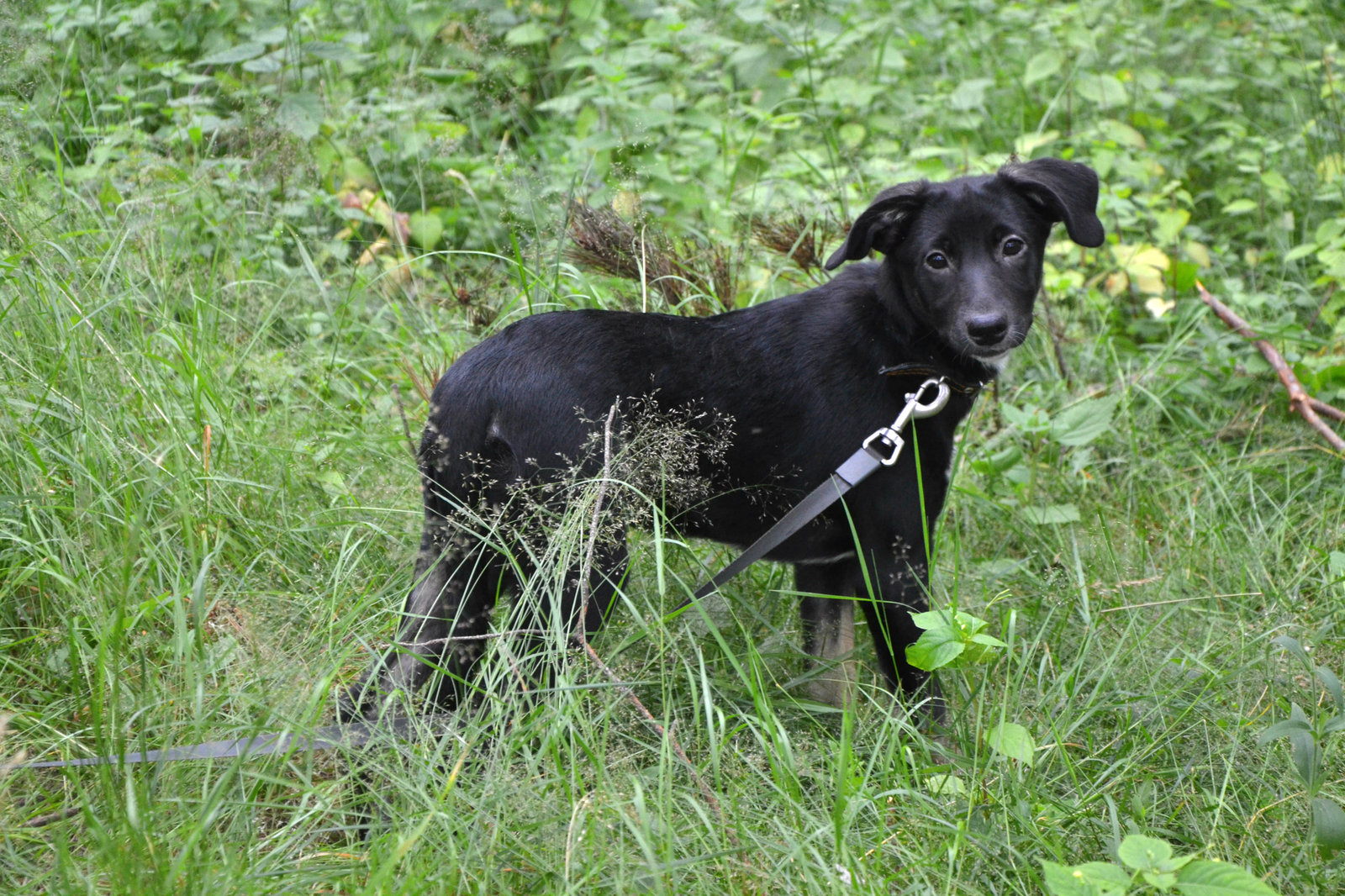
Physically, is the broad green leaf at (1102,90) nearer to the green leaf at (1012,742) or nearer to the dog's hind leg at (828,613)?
the dog's hind leg at (828,613)

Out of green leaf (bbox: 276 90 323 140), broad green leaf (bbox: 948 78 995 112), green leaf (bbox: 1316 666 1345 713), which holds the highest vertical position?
green leaf (bbox: 276 90 323 140)

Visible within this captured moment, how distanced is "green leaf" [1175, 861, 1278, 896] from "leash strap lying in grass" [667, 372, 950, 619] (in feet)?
3.28

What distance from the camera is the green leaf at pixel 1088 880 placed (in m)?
1.68

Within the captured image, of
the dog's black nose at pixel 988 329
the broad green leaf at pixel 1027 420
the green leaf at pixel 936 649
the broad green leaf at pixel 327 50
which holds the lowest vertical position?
the broad green leaf at pixel 1027 420

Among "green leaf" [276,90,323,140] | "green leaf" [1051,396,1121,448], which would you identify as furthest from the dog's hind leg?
"green leaf" [276,90,323,140]

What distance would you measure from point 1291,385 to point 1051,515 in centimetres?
114

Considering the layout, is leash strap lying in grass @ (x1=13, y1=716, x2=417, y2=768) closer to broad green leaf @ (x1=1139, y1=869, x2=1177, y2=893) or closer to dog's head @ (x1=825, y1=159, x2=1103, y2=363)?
broad green leaf @ (x1=1139, y1=869, x2=1177, y2=893)

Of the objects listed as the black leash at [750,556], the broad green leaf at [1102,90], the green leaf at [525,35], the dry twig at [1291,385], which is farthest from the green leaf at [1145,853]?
the green leaf at [525,35]

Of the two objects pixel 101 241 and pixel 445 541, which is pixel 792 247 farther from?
pixel 101 241

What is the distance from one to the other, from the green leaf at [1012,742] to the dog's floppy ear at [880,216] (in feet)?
3.81

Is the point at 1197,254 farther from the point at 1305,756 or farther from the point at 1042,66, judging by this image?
the point at 1305,756

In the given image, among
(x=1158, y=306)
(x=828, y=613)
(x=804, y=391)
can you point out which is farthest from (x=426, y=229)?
(x=1158, y=306)

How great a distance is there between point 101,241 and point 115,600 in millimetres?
1588

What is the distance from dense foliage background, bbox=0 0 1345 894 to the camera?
1959mm
